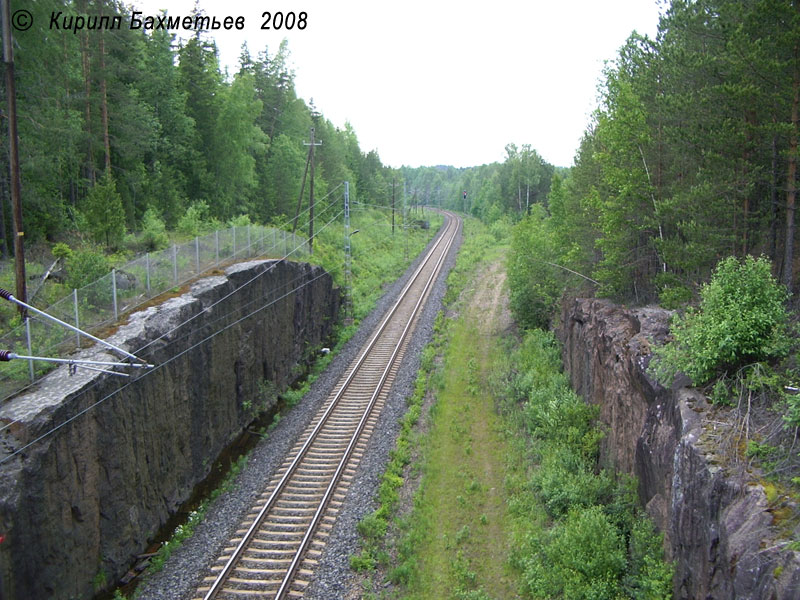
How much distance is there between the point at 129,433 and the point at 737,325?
15.1m

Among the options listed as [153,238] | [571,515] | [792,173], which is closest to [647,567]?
[571,515]

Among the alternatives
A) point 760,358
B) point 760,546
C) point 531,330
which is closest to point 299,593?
point 760,546

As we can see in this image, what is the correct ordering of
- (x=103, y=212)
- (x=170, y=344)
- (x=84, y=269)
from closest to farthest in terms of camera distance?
(x=170, y=344) < (x=84, y=269) < (x=103, y=212)

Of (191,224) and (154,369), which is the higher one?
(191,224)

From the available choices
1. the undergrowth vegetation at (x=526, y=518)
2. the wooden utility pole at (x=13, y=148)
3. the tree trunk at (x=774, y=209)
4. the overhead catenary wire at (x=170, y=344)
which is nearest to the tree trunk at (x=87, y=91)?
the overhead catenary wire at (x=170, y=344)

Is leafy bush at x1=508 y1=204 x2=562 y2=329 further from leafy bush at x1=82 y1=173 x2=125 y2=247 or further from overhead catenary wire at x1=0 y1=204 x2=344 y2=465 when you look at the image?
leafy bush at x1=82 y1=173 x2=125 y2=247

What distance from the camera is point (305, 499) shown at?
1702 cm

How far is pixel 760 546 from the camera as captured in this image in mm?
7312

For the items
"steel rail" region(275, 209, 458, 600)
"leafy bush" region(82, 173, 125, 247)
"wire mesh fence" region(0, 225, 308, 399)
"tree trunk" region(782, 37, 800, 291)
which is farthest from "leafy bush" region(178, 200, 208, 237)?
"tree trunk" region(782, 37, 800, 291)

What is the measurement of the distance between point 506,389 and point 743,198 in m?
11.2

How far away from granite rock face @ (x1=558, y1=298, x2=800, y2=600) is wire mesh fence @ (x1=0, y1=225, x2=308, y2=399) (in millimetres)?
14535

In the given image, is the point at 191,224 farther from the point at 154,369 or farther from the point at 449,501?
the point at 449,501

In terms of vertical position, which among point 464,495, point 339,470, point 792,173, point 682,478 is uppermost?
point 792,173

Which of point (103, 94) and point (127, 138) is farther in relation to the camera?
point (127, 138)
